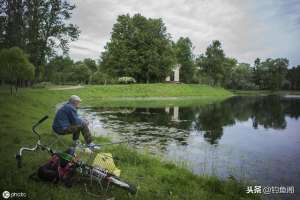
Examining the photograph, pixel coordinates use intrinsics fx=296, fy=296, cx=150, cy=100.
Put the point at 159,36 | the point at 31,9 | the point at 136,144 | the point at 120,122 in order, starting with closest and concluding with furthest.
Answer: the point at 136,144
the point at 120,122
the point at 31,9
the point at 159,36

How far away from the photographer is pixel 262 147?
1647cm

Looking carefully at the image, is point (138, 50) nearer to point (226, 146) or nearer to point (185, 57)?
point (185, 57)

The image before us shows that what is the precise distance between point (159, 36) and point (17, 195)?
68.7 m

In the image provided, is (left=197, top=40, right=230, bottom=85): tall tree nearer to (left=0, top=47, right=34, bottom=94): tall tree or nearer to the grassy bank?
(left=0, top=47, right=34, bottom=94): tall tree

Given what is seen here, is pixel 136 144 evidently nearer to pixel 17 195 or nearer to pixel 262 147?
pixel 262 147

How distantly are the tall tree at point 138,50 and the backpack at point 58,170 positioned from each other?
195ft

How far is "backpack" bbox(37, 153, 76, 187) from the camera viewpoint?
25.3ft

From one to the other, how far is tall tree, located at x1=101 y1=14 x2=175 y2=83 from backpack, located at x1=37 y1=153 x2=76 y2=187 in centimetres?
5930

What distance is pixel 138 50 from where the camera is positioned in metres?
69.3

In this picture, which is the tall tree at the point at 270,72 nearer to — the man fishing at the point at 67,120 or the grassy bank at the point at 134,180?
the grassy bank at the point at 134,180

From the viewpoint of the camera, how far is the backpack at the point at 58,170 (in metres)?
7.72

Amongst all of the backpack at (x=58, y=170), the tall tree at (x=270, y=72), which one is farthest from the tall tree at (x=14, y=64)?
the tall tree at (x=270, y=72)

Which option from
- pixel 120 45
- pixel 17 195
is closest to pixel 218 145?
pixel 17 195

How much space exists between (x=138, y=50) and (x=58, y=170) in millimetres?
62980
